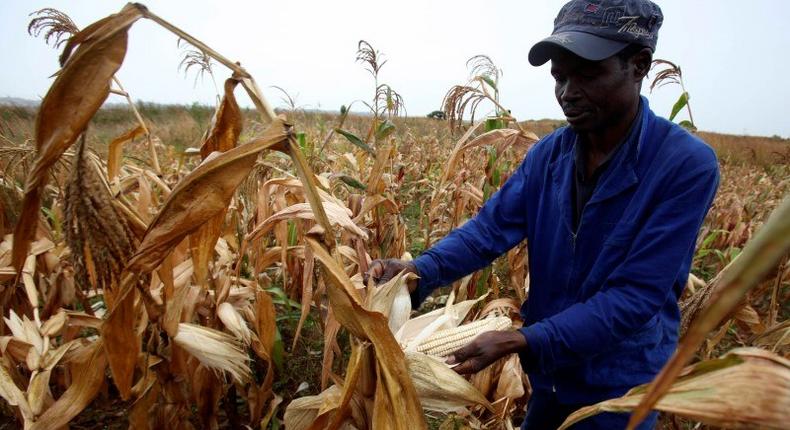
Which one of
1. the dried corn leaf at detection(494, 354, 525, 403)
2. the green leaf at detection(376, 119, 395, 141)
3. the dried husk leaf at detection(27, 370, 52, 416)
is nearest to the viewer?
the dried husk leaf at detection(27, 370, 52, 416)

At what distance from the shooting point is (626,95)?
1577mm

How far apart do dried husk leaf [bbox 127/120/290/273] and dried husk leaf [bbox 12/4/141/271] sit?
0.75 feet

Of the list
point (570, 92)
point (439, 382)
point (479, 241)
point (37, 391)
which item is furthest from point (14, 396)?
point (570, 92)

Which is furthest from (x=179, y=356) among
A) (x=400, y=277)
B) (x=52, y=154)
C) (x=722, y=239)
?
(x=722, y=239)

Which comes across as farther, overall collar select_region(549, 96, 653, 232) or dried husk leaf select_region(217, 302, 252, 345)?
dried husk leaf select_region(217, 302, 252, 345)

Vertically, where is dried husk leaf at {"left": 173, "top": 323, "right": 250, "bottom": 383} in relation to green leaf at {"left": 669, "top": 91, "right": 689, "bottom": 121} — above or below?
below

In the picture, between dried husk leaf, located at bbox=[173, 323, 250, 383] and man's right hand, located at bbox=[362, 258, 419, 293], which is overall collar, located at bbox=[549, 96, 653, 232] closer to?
man's right hand, located at bbox=[362, 258, 419, 293]

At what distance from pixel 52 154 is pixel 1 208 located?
2.01 meters

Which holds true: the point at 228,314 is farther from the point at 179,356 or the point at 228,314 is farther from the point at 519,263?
the point at 519,263

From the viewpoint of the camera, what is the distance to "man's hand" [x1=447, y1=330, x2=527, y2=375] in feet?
4.46

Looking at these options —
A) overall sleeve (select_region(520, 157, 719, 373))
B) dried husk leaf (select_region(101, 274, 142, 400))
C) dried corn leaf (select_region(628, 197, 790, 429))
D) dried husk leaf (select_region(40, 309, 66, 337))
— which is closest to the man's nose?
overall sleeve (select_region(520, 157, 719, 373))

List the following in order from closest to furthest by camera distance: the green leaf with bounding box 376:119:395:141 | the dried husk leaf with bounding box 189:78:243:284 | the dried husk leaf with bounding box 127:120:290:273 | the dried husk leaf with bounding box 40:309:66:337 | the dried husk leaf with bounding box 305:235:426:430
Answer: the dried husk leaf with bounding box 127:120:290:273 < the dried husk leaf with bounding box 305:235:426:430 < the dried husk leaf with bounding box 189:78:243:284 < the dried husk leaf with bounding box 40:309:66:337 < the green leaf with bounding box 376:119:395:141

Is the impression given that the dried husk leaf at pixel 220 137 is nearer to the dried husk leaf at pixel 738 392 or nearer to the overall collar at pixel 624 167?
the dried husk leaf at pixel 738 392

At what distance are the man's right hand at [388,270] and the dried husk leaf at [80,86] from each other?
1.07m
